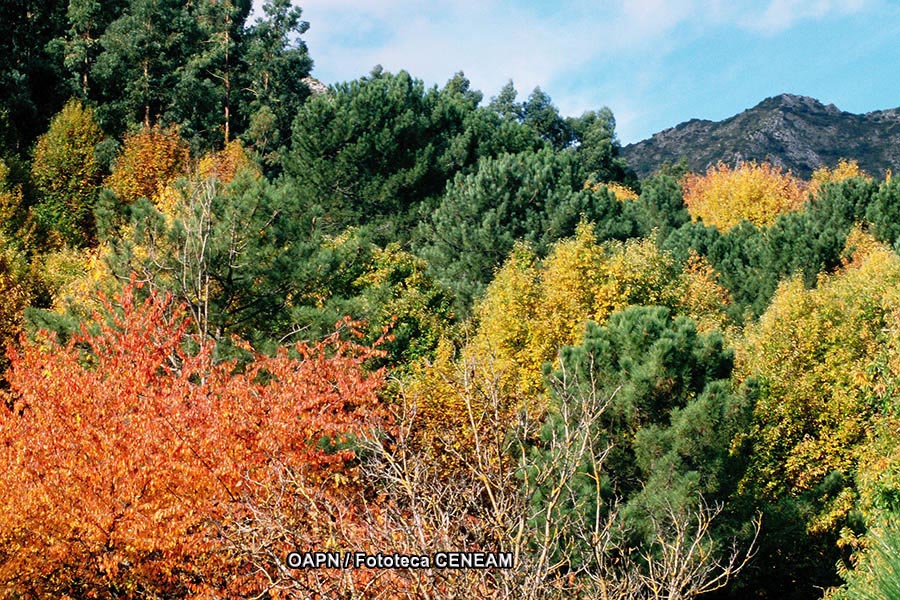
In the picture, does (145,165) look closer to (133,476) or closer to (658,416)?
(133,476)

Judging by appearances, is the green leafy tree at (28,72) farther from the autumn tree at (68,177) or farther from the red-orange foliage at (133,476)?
the red-orange foliage at (133,476)

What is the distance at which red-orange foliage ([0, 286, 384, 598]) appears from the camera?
13.4 meters

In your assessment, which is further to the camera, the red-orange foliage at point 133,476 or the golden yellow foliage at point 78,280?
the golden yellow foliage at point 78,280

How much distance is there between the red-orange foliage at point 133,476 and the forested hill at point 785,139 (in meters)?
133

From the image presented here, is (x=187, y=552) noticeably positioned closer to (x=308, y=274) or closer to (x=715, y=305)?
(x=308, y=274)

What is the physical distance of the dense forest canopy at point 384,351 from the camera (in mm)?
10336

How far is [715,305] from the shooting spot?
35.3 metres

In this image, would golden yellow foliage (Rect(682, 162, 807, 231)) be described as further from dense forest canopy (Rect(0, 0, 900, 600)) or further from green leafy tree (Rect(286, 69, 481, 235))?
green leafy tree (Rect(286, 69, 481, 235))

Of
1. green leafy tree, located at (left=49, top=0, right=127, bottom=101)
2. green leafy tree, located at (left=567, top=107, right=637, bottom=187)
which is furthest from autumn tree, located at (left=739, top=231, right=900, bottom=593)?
green leafy tree, located at (left=567, top=107, right=637, bottom=187)

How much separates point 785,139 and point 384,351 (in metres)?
149

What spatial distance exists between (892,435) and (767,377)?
425 inches

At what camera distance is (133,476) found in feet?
46.0

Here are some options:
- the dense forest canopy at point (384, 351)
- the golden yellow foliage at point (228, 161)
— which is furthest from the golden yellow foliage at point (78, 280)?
the golden yellow foliage at point (228, 161)

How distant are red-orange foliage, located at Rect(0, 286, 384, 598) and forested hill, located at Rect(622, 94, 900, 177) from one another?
437 feet
